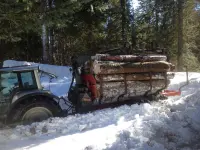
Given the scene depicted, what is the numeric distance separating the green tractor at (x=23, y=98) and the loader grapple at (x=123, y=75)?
1406 millimetres

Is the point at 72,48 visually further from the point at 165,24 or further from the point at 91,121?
the point at 91,121

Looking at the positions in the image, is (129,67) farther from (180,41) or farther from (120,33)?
(120,33)

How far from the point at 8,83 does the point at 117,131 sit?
2.81 meters

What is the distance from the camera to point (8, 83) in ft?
22.3

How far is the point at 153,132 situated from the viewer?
591 cm

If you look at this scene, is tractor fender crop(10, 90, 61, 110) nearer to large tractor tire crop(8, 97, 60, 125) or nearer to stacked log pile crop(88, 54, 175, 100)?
large tractor tire crop(8, 97, 60, 125)

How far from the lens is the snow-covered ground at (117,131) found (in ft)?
17.6

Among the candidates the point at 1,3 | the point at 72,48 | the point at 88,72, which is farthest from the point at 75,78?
the point at 72,48

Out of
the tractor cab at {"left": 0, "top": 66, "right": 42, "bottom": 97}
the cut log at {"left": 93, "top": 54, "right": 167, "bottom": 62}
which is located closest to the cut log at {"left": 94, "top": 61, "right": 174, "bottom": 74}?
the cut log at {"left": 93, "top": 54, "right": 167, "bottom": 62}

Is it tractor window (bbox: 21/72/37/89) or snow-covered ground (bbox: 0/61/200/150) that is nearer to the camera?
snow-covered ground (bbox: 0/61/200/150)

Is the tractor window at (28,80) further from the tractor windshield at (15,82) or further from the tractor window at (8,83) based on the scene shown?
the tractor window at (8,83)

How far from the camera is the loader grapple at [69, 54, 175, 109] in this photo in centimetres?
808

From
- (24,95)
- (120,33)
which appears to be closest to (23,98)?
(24,95)

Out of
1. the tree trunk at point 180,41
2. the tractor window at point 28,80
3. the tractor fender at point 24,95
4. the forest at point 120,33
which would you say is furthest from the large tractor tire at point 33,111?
the tree trunk at point 180,41
